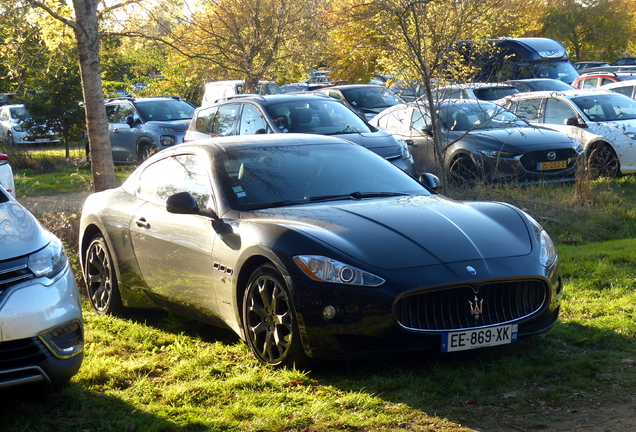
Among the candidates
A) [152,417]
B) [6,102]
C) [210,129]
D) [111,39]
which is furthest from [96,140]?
[6,102]

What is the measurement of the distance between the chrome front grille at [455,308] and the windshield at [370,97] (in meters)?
15.6

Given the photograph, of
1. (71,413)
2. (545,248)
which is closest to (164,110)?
(545,248)

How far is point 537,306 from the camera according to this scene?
529cm

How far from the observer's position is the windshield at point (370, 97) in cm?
2052

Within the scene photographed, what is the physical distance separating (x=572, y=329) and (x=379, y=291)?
1954mm

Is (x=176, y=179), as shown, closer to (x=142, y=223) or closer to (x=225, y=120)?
(x=142, y=223)

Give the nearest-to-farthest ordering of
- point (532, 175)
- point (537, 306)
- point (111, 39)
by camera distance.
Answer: point (537, 306) → point (111, 39) → point (532, 175)

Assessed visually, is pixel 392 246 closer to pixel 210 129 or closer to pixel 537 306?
pixel 537 306

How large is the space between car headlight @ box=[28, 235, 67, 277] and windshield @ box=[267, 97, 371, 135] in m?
7.90

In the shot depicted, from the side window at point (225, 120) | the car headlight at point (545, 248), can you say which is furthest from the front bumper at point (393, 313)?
the side window at point (225, 120)

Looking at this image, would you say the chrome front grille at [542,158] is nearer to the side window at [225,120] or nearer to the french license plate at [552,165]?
the french license plate at [552,165]

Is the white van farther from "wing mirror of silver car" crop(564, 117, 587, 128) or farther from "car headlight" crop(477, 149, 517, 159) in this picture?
"car headlight" crop(477, 149, 517, 159)

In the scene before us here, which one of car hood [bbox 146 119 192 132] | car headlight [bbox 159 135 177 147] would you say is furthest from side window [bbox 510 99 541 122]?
car headlight [bbox 159 135 177 147]

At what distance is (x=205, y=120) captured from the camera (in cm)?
1411
